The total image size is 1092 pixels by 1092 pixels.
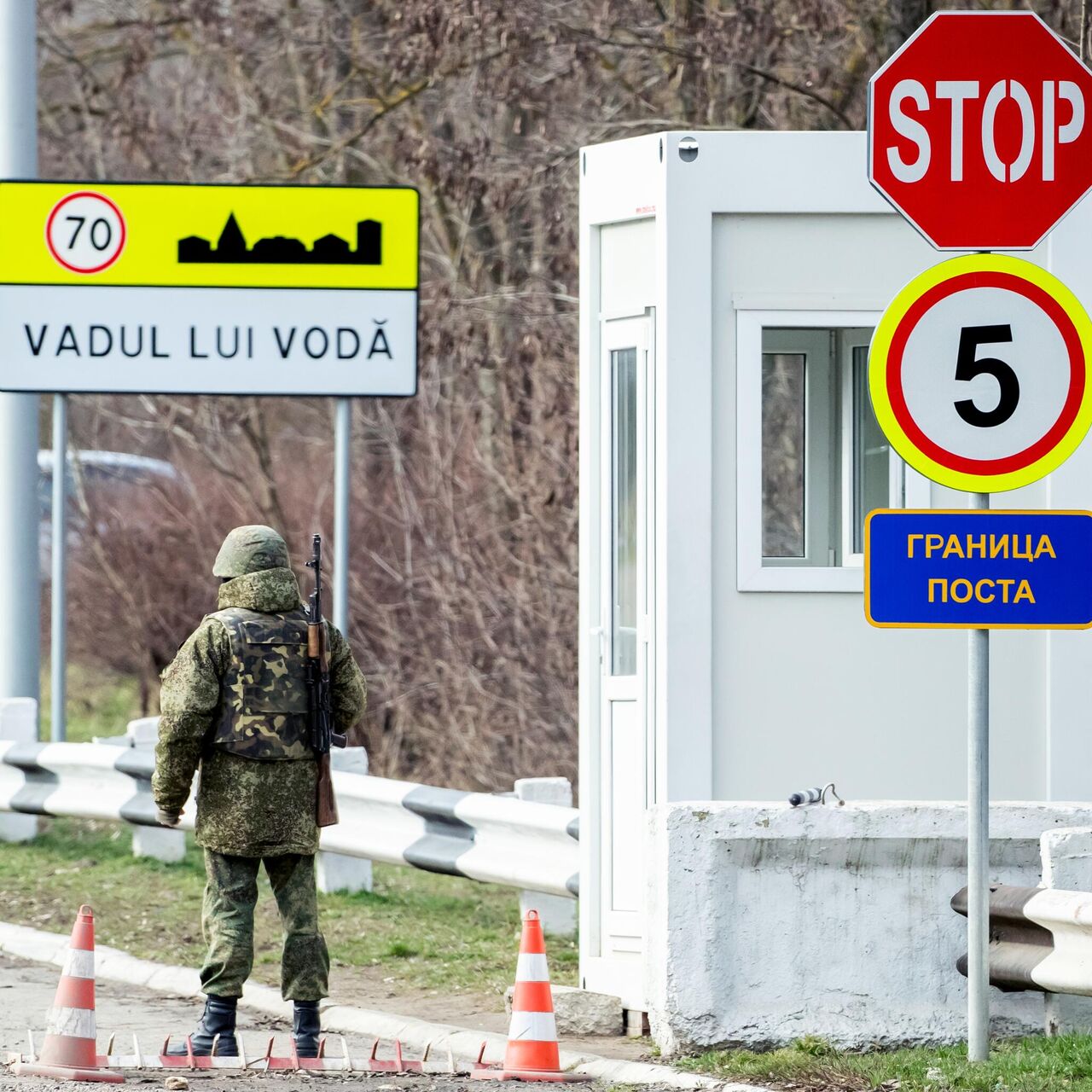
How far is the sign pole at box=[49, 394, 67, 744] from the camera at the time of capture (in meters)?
11.8

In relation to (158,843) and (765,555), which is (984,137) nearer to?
(765,555)

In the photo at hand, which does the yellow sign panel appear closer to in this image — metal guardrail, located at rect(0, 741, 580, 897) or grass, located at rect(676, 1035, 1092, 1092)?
metal guardrail, located at rect(0, 741, 580, 897)

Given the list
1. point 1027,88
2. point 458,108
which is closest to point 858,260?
point 1027,88

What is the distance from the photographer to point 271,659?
692 centimetres

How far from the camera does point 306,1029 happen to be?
696cm

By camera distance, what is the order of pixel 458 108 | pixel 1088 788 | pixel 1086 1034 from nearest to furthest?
pixel 1086 1034 → pixel 1088 788 → pixel 458 108

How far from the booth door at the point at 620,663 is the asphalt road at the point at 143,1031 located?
89 centimetres

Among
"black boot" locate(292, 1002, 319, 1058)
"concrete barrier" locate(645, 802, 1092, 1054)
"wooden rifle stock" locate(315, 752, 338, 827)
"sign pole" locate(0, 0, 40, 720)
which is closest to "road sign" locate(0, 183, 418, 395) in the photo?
"sign pole" locate(0, 0, 40, 720)

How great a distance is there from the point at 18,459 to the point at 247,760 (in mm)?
5749

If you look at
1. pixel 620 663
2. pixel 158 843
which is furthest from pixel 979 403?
pixel 158 843

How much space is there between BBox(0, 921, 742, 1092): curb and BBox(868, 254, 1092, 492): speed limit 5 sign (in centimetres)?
186

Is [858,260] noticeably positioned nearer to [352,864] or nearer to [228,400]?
[352,864]

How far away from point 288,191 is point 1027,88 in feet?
14.0

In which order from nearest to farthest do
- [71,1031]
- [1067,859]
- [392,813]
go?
[1067,859] < [71,1031] < [392,813]
